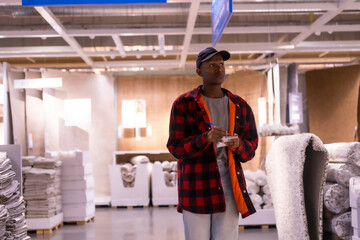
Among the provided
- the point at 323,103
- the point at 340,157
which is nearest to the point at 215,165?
the point at 340,157

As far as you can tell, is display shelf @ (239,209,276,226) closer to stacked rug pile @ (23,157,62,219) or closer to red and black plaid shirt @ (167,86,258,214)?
stacked rug pile @ (23,157,62,219)

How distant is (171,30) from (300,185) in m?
4.96

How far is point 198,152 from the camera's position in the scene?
7.30ft

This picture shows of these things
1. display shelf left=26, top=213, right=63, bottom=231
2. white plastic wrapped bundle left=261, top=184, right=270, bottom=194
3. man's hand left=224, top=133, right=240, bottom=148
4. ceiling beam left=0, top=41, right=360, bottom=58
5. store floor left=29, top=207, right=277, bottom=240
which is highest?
ceiling beam left=0, top=41, right=360, bottom=58

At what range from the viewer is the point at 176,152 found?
2291mm

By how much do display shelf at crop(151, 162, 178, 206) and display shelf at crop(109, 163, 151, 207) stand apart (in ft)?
0.41

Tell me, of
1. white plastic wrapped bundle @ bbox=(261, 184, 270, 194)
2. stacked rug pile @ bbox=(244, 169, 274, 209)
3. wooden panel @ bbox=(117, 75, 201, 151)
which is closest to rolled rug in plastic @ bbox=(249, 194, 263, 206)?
stacked rug pile @ bbox=(244, 169, 274, 209)

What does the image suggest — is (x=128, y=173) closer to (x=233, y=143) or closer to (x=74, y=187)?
(x=74, y=187)

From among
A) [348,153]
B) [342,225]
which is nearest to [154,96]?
[348,153]

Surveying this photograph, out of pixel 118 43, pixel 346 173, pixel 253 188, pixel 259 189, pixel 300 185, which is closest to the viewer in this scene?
pixel 300 185

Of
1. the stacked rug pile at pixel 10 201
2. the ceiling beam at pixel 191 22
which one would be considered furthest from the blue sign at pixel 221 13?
the stacked rug pile at pixel 10 201

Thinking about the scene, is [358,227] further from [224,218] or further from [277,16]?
[277,16]

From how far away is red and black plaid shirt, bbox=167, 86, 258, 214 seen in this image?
7.23ft

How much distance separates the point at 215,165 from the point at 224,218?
0.84ft
